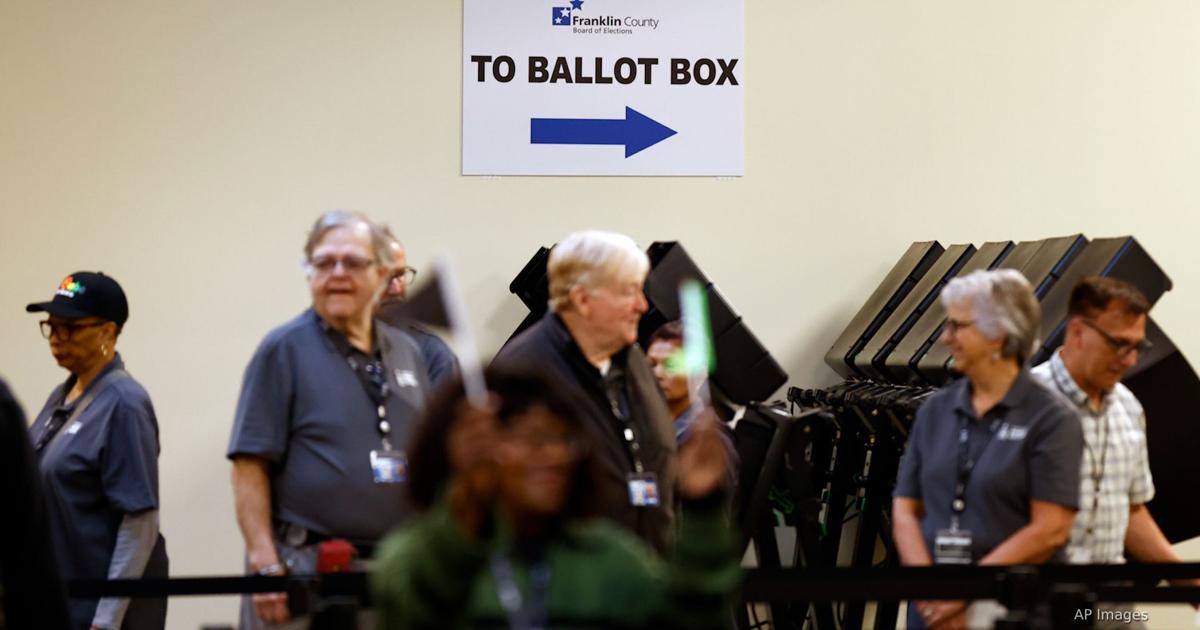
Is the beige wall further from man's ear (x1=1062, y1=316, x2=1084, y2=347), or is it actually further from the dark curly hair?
the dark curly hair

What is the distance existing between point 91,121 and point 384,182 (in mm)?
1078

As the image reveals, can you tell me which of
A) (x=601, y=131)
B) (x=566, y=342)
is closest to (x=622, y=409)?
(x=566, y=342)

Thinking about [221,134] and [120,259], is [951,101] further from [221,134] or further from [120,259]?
[120,259]

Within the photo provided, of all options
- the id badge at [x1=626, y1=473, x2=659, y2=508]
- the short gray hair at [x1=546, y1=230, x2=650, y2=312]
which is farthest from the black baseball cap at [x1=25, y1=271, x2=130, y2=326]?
the id badge at [x1=626, y1=473, x2=659, y2=508]

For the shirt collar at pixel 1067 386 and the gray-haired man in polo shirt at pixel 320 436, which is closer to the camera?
the gray-haired man in polo shirt at pixel 320 436

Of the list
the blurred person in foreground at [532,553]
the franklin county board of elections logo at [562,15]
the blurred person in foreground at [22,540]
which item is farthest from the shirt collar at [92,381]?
the franklin county board of elections logo at [562,15]

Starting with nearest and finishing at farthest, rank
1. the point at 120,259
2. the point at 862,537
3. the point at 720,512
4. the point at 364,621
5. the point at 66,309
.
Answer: the point at 720,512, the point at 364,621, the point at 66,309, the point at 862,537, the point at 120,259

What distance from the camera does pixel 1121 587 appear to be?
3.21 metres

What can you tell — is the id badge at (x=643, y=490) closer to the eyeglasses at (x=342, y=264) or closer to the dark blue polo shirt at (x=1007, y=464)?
the dark blue polo shirt at (x=1007, y=464)

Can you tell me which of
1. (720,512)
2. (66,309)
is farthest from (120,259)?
(720,512)

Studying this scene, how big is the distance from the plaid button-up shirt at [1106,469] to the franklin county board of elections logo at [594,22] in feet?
8.77

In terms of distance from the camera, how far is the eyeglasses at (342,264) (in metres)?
3.23

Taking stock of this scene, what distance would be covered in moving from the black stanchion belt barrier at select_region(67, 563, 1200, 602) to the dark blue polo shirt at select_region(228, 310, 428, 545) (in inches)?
6.1

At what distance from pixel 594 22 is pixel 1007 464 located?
313 centimetres
